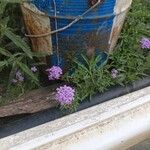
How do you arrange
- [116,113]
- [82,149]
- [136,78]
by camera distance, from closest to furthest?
[82,149]
[116,113]
[136,78]

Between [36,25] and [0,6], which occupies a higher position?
[0,6]

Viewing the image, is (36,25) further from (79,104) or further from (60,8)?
(79,104)

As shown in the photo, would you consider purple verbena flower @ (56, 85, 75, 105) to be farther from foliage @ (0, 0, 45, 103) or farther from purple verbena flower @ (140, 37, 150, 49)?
purple verbena flower @ (140, 37, 150, 49)

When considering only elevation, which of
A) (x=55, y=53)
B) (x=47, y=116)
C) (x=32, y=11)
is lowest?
(x=47, y=116)

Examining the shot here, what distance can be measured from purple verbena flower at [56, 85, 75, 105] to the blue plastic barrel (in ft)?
0.69

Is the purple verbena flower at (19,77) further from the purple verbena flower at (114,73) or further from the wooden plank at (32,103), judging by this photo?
the purple verbena flower at (114,73)

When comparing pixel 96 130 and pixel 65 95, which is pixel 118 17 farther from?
pixel 96 130

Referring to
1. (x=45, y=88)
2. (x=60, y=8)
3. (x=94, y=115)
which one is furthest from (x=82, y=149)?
(x=60, y=8)

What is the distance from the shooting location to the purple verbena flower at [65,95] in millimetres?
2436

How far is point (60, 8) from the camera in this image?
242 cm

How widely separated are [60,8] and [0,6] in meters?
0.30

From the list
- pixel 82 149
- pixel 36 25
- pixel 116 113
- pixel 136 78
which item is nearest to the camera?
pixel 82 149

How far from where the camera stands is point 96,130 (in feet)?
7.49

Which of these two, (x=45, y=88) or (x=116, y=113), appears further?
(x=45, y=88)
